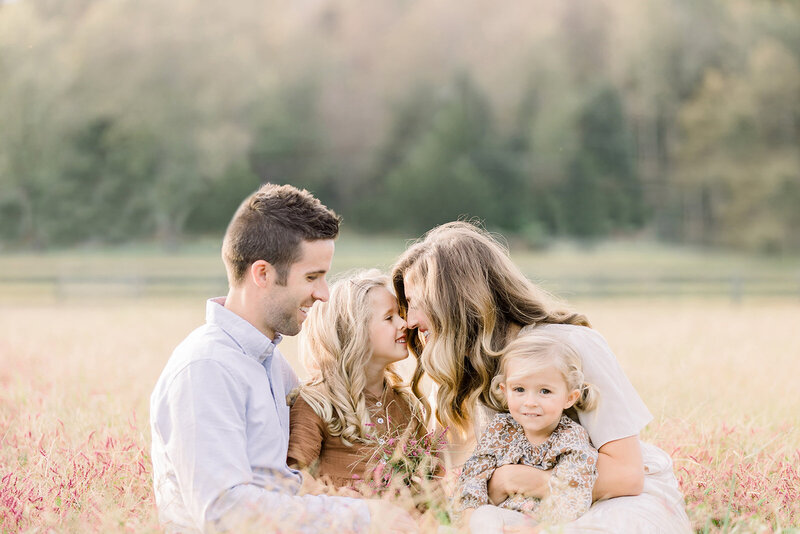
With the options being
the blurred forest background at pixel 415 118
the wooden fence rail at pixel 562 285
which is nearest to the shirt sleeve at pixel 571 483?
the wooden fence rail at pixel 562 285

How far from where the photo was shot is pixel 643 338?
A: 436 inches

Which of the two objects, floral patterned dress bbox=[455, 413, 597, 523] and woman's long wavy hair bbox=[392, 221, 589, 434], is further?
woman's long wavy hair bbox=[392, 221, 589, 434]

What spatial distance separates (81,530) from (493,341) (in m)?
1.86

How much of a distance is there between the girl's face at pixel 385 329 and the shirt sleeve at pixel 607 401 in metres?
0.87

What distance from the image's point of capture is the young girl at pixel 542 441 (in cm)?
333

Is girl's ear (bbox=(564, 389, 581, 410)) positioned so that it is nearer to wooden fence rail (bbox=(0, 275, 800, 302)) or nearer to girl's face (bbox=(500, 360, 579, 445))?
girl's face (bbox=(500, 360, 579, 445))

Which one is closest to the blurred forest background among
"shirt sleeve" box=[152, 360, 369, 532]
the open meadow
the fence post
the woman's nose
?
the fence post

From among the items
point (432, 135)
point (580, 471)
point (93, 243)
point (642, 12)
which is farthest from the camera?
point (642, 12)

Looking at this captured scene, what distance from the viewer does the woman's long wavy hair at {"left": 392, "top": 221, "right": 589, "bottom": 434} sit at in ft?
12.4

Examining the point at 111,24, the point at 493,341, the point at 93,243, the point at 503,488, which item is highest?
the point at 111,24

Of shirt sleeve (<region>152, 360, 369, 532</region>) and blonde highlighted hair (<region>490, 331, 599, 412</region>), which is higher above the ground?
blonde highlighted hair (<region>490, 331, 599, 412</region>)

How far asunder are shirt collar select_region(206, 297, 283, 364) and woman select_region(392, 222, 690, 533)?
0.78 m

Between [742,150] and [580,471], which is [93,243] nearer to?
[742,150]

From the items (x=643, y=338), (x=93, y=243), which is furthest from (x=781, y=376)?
(x=93, y=243)
